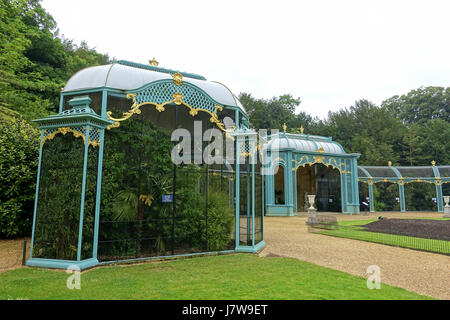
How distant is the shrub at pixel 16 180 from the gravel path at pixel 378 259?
731 cm

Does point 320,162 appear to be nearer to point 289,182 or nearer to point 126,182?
point 289,182

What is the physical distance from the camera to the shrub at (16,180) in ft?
27.6

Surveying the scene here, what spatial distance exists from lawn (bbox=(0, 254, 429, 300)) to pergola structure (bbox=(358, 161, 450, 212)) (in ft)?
68.9

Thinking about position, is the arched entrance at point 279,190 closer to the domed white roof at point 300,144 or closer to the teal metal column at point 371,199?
the domed white roof at point 300,144

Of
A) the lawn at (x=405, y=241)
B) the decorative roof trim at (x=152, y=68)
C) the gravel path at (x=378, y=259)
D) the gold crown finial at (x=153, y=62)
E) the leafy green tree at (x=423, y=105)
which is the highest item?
the leafy green tree at (x=423, y=105)

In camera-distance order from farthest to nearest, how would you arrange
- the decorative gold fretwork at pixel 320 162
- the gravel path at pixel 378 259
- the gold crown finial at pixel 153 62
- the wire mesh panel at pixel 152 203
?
the decorative gold fretwork at pixel 320 162 < the gold crown finial at pixel 153 62 < the wire mesh panel at pixel 152 203 < the gravel path at pixel 378 259

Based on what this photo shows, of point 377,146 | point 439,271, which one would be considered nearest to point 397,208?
point 377,146

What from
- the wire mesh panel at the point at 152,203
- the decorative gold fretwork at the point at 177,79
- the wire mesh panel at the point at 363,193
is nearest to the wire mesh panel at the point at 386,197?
the wire mesh panel at the point at 363,193

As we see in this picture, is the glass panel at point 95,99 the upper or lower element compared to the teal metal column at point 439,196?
upper

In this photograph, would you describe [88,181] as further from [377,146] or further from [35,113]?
[377,146]

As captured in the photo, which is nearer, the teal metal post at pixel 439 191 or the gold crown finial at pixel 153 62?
the gold crown finial at pixel 153 62

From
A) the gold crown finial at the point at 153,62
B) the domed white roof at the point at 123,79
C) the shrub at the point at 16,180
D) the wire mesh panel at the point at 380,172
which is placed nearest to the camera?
the domed white roof at the point at 123,79

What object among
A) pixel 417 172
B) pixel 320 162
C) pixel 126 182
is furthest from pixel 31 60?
pixel 417 172

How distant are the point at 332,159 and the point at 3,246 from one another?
20.2 metres
